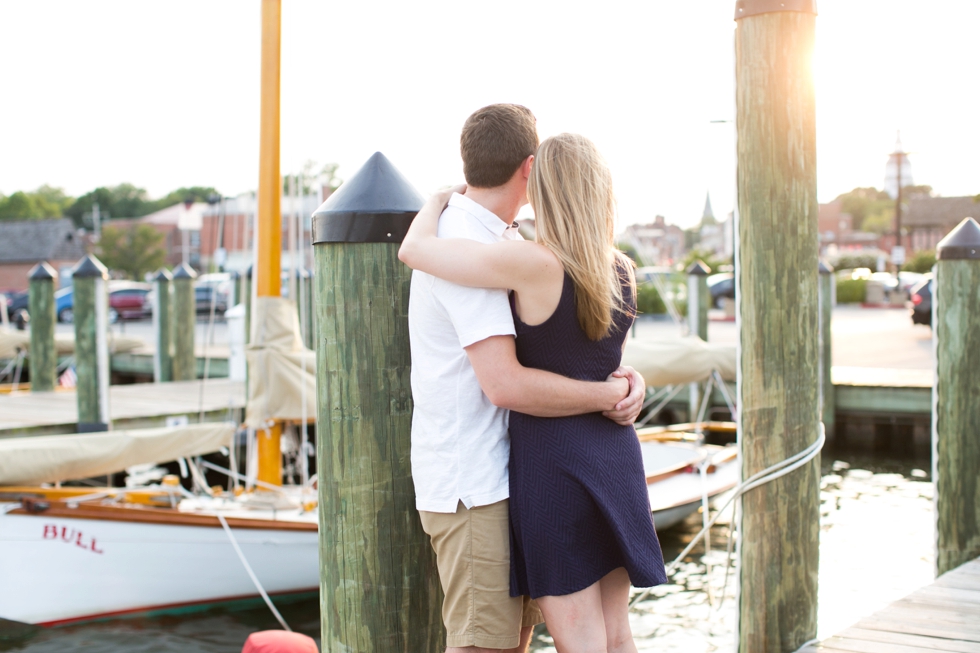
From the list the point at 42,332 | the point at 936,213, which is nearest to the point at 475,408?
the point at 42,332

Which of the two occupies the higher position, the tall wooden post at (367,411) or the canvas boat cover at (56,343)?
the tall wooden post at (367,411)

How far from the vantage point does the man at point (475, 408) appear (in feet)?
6.23

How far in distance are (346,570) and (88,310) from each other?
8675mm

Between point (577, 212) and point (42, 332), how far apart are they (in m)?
12.3

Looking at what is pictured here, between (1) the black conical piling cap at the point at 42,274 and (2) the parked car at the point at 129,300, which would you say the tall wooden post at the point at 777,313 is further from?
(2) the parked car at the point at 129,300

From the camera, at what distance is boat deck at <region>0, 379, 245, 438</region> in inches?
381

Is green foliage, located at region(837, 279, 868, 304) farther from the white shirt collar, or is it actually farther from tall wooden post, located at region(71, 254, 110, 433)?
the white shirt collar

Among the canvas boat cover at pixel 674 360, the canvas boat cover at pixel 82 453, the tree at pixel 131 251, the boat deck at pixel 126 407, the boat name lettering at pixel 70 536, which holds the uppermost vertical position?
the tree at pixel 131 251

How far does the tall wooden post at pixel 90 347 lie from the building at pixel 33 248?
175 feet

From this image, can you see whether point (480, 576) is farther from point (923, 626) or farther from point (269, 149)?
point (269, 149)

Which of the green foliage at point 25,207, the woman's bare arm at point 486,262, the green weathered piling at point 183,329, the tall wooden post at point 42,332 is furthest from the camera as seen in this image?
the green foliage at point 25,207

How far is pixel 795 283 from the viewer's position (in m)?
2.94

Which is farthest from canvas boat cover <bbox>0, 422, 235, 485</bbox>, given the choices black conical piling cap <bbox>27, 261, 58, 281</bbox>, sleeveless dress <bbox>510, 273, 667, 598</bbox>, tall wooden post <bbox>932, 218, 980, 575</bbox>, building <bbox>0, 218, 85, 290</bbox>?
building <bbox>0, 218, 85, 290</bbox>

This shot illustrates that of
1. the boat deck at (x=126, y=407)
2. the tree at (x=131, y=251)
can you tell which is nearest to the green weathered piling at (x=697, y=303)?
the boat deck at (x=126, y=407)
